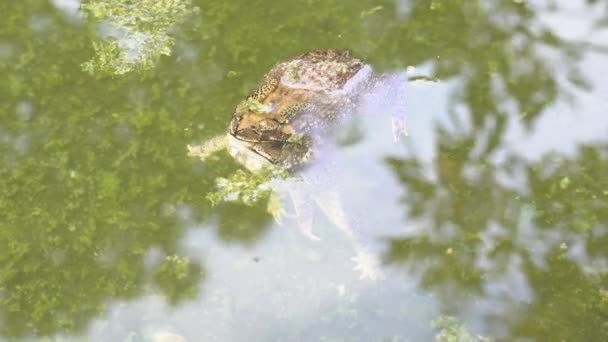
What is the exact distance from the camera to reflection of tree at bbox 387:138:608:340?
2.99 meters

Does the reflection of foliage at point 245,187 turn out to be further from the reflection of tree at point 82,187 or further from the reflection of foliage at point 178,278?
the reflection of foliage at point 178,278

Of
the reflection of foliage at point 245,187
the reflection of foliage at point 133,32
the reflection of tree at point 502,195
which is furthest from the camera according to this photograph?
the reflection of foliage at point 133,32

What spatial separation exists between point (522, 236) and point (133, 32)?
331cm

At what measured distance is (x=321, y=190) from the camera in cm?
353

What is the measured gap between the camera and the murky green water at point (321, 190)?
3.10 metres

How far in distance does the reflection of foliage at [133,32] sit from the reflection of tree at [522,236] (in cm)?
212

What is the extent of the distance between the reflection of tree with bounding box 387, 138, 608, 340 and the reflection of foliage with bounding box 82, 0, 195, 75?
6.97 ft

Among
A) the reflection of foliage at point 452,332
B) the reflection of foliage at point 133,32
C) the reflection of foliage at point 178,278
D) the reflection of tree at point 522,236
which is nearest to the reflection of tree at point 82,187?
the reflection of foliage at point 178,278

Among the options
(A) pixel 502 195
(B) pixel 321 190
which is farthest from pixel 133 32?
(A) pixel 502 195

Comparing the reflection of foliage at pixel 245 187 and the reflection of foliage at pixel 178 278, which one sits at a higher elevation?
the reflection of foliage at pixel 245 187

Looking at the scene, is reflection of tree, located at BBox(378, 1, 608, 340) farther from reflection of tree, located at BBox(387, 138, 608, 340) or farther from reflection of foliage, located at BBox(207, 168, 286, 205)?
reflection of foliage, located at BBox(207, 168, 286, 205)

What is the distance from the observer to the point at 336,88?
3600 millimetres

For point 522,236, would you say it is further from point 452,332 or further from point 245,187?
point 245,187

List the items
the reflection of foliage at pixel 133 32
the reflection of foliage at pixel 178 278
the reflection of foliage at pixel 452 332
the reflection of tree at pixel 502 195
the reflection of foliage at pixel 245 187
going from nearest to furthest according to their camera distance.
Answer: the reflection of foliage at pixel 452 332, the reflection of tree at pixel 502 195, the reflection of foliage at pixel 178 278, the reflection of foliage at pixel 245 187, the reflection of foliage at pixel 133 32
